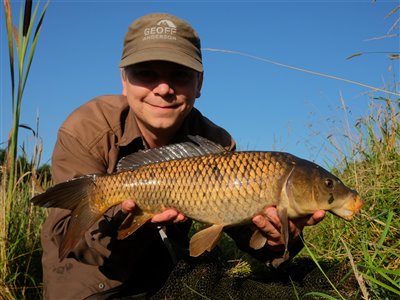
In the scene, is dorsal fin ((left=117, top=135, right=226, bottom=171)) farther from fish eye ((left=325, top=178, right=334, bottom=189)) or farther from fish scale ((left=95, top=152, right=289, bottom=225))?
fish eye ((left=325, top=178, right=334, bottom=189))

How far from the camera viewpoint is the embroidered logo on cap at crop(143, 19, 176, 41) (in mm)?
2633

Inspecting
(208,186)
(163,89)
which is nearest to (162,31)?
(163,89)

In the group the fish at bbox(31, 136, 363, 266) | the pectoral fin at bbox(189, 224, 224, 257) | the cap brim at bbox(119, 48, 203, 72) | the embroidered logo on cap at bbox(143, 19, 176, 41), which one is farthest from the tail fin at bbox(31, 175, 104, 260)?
the embroidered logo on cap at bbox(143, 19, 176, 41)

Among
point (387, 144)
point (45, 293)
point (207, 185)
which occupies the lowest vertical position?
point (45, 293)

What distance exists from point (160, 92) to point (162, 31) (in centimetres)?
34

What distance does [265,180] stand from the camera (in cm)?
208

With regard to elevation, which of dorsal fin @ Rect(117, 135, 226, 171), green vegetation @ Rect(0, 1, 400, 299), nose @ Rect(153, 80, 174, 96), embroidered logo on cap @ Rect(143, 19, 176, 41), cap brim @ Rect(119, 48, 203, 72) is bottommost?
green vegetation @ Rect(0, 1, 400, 299)

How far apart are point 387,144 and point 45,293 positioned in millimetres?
2137

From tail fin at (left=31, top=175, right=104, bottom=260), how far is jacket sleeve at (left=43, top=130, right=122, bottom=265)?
15cm

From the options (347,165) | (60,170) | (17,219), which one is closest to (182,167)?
(60,170)

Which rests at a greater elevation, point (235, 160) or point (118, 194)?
point (235, 160)

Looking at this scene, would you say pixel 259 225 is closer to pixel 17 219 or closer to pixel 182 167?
pixel 182 167

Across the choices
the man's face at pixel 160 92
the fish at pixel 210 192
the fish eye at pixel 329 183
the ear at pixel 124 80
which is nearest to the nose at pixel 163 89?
the man's face at pixel 160 92

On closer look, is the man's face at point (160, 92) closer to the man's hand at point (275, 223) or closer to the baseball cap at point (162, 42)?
the baseball cap at point (162, 42)
